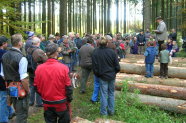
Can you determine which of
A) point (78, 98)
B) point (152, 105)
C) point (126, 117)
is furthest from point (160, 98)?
point (78, 98)

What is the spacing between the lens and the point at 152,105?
24.8 feet

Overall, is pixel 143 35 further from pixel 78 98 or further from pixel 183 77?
pixel 78 98

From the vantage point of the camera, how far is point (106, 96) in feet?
22.2

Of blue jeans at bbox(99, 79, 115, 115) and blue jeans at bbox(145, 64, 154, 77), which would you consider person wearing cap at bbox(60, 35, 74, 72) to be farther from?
blue jeans at bbox(99, 79, 115, 115)

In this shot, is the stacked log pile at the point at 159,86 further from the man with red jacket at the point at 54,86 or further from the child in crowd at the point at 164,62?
the man with red jacket at the point at 54,86

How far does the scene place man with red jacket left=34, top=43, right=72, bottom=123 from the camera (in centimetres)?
402

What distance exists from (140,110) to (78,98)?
2.33 meters

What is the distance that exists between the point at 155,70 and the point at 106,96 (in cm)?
377

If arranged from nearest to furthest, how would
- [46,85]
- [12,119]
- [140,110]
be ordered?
[46,85], [12,119], [140,110]

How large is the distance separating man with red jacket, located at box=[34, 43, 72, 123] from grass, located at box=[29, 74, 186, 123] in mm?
2363

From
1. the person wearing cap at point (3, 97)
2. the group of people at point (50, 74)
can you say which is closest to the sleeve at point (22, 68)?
the group of people at point (50, 74)

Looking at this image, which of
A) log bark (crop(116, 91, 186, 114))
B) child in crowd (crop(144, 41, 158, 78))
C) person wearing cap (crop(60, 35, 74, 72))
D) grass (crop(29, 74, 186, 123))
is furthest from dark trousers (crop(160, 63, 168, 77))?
person wearing cap (crop(60, 35, 74, 72))

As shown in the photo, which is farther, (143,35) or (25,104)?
(143,35)

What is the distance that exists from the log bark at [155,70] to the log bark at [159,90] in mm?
1481
